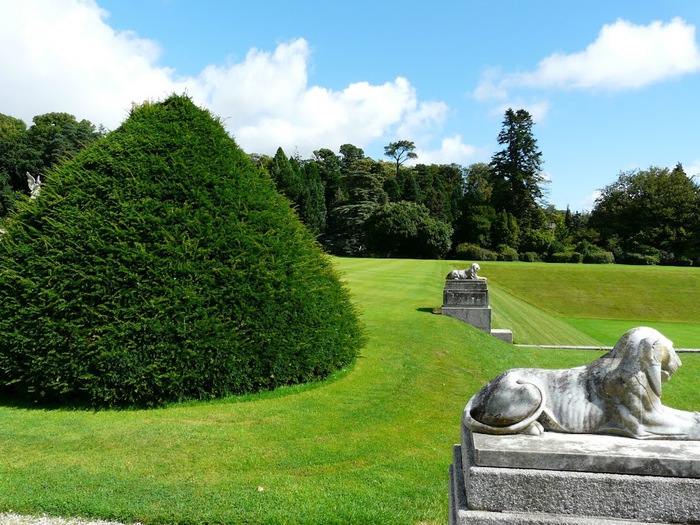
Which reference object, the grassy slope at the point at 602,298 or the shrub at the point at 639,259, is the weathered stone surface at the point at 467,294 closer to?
the grassy slope at the point at 602,298

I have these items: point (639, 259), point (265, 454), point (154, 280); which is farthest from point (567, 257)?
point (265, 454)

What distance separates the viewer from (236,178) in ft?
28.8

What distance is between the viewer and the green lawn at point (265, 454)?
498 cm

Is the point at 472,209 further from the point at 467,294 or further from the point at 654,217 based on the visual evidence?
the point at 467,294

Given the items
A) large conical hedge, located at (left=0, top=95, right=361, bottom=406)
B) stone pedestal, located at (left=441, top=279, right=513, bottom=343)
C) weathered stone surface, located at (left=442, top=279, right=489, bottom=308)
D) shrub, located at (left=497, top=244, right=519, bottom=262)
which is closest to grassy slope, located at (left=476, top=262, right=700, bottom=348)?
stone pedestal, located at (left=441, top=279, right=513, bottom=343)

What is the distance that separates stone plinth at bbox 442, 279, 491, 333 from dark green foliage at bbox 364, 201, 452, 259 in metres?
39.1

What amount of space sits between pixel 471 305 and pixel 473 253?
40095 millimetres

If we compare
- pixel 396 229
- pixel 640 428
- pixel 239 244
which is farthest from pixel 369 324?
pixel 396 229

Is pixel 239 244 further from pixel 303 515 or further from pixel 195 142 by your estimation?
pixel 303 515

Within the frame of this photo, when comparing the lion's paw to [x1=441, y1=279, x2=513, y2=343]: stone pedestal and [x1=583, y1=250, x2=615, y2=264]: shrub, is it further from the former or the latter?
[x1=583, y1=250, x2=615, y2=264]: shrub

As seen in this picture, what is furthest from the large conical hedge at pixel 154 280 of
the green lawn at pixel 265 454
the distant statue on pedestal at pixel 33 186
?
the distant statue on pedestal at pixel 33 186

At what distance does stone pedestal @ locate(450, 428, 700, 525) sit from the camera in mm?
3285

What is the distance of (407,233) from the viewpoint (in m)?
54.8

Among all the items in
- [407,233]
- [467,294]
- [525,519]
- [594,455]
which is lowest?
[525,519]
